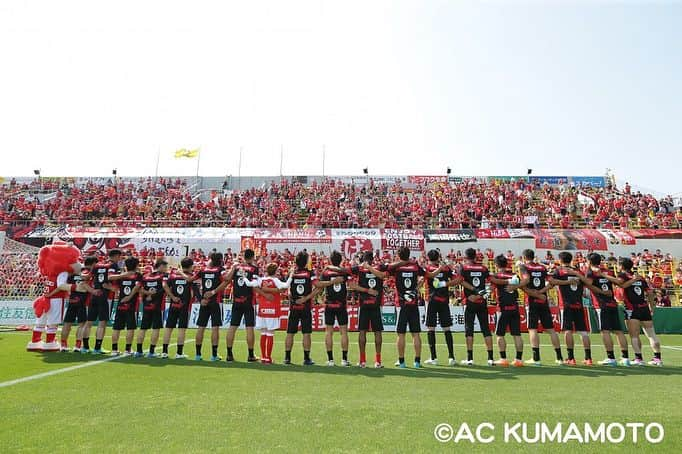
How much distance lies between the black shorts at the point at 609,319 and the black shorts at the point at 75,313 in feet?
38.6

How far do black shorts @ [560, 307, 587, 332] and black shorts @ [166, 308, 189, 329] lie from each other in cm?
833

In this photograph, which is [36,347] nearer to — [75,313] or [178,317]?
[75,313]

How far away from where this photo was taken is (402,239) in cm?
2738

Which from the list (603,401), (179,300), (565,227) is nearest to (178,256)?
(179,300)

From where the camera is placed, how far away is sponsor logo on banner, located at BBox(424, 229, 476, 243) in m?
27.1

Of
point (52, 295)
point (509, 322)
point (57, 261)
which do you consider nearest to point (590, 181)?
point (509, 322)

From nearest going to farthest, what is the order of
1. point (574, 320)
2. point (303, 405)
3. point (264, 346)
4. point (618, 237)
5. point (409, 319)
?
point (303, 405), point (409, 319), point (264, 346), point (574, 320), point (618, 237)

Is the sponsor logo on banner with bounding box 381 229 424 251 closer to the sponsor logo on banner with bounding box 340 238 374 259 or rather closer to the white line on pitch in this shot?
the sponsor logo on banner with bounding box 340 238 374 259

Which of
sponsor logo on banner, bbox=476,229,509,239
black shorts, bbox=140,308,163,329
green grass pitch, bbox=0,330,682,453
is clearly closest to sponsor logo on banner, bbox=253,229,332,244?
sponsor logo on banner, bbox=476,229,509,239

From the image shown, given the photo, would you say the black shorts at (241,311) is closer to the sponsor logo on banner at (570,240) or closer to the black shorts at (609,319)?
the black shorts at (609,319)

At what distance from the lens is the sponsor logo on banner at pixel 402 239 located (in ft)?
88.6

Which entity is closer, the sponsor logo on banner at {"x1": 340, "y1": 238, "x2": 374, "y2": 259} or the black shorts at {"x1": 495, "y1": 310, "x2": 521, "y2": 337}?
the black shorts at {"x1": 495, "y1": 310, "x2": 521, "y2": 337}

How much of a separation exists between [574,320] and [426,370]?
12.3 ft

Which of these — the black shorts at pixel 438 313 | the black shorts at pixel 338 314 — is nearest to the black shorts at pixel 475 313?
the black shorts at pixel 438 313
